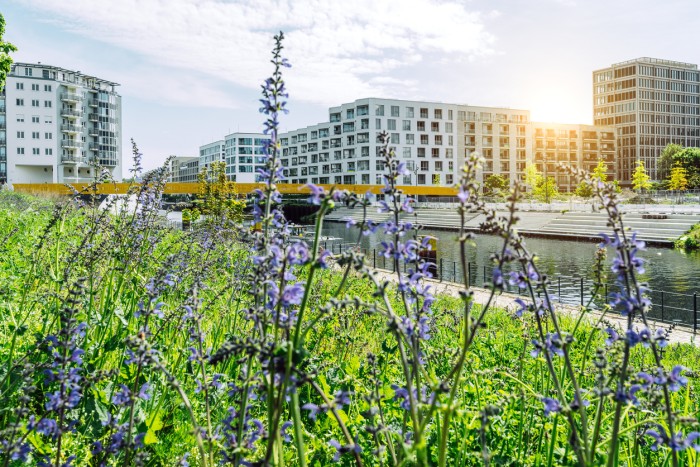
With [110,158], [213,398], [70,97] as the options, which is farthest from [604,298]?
[110,158]

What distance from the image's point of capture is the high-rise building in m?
129

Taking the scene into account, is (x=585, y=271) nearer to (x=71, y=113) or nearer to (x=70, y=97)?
(x=71, y=113)

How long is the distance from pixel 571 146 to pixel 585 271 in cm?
10135

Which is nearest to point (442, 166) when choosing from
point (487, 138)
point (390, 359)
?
point (487, 138)

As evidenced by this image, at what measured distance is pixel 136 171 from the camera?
5.73 m

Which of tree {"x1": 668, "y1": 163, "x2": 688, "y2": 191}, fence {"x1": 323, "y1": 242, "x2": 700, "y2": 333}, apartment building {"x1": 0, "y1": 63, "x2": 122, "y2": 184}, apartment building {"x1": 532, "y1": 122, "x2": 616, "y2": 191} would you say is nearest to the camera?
fence {"x1": 323, "y1": 242, "x2": 700, "y2": 333}

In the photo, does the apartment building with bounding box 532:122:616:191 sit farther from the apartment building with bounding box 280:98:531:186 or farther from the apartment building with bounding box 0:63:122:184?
the apartment building with bounding box 0:63:122:184

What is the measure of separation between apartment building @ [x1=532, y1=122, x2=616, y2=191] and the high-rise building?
6.14m

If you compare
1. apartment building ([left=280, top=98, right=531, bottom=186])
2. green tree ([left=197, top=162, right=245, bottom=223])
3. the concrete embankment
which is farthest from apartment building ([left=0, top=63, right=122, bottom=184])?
green tree ([left=197, top=162, right=245, bottom=223])

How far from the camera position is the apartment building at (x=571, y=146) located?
11306 centimetres

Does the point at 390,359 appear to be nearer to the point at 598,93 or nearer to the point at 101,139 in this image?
the point at 101,139

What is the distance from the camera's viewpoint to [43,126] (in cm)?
9225

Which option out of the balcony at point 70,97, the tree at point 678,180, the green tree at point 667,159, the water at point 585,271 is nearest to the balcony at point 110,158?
the balcony at point 70,97

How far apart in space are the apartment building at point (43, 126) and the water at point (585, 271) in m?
76.1
